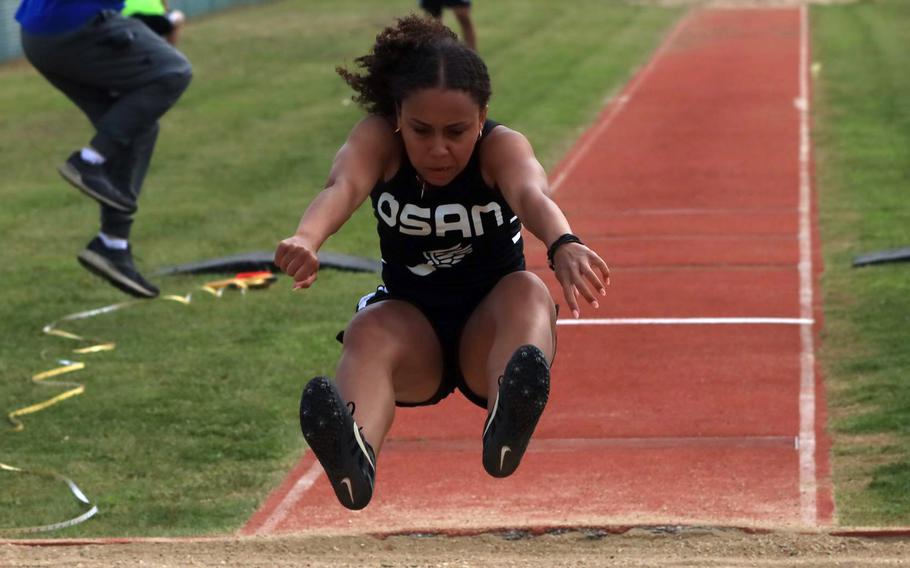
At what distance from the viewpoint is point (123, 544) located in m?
6.79

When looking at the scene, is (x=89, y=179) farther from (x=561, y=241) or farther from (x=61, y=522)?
(x=561, y=241)

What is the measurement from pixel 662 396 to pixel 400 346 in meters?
3.89

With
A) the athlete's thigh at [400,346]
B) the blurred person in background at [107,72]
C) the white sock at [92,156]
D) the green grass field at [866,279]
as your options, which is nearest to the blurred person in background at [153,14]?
the blurred person in background at [107,72]

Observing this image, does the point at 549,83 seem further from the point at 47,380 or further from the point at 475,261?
the point at 475,261

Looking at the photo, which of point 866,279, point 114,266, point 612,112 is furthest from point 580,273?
point 612,112

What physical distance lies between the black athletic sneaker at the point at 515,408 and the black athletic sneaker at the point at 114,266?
5.25 m

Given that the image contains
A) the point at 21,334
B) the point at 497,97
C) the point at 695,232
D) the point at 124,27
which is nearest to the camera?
the point at 124,27

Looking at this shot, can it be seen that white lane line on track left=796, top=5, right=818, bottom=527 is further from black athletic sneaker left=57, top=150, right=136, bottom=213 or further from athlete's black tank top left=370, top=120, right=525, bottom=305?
black athletic sneaker left=57, top=150, right=136, bottom=213

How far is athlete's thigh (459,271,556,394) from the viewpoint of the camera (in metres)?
5.57

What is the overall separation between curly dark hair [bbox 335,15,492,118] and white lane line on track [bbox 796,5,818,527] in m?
2.84

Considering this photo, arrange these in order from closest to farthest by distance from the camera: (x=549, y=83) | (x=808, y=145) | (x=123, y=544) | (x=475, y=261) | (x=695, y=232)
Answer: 1. (x=475, y=261)
2. (x=123, y=544)
3. (x=695, y=232)
4. (x=808, y=145)
5. (x=549, y=83)

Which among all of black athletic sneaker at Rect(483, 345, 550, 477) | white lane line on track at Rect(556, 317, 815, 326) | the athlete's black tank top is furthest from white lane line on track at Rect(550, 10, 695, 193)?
black athletic sneaker at Rect(483, 345, 550, 477)

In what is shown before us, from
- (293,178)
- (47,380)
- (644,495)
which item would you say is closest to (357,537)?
(644,495)

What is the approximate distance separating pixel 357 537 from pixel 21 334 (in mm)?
4825
